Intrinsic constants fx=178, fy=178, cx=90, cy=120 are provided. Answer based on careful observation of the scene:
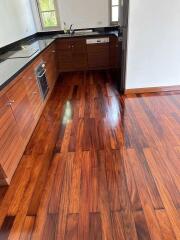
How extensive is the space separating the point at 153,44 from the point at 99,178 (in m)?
2.24

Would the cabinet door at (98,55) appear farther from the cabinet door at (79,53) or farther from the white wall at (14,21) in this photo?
the white wall at (14,21)

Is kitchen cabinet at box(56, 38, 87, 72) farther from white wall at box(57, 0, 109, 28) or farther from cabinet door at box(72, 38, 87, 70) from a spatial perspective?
white wall at box(57, 0, 109, 28)

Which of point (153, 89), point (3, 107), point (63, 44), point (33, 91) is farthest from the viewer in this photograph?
point (63, 44)

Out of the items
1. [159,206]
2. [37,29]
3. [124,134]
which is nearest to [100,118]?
[124,134]

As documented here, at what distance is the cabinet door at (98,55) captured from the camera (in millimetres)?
4168

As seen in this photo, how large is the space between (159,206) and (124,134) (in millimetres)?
944

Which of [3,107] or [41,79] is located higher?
[3,107]

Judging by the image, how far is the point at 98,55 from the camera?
169 inches

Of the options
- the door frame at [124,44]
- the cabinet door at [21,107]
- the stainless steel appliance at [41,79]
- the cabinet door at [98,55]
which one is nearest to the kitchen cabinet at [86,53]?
the cabinet door at [98,55]

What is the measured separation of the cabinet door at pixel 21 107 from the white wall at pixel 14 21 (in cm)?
140

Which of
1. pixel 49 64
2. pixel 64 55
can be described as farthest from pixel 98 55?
pixel 49 64

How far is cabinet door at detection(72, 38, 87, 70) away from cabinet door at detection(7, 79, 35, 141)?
8.27 feet

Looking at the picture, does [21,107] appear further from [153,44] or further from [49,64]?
[153,44]

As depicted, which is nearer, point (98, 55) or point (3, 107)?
point (3, 107)
